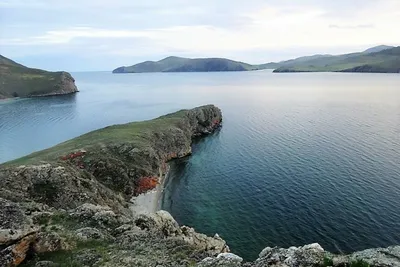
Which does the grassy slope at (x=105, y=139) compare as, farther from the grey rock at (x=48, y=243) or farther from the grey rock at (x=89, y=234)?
the grey rock at (x=48, y=243)

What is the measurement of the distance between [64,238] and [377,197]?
5618 cm

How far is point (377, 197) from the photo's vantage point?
61.6 metres

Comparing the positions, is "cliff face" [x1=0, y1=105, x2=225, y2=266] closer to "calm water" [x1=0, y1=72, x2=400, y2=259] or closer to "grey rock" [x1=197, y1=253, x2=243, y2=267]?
"grey rock" [x1=197, y1=253, x2=243, y2=267]

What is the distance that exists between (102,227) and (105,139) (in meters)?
53.2

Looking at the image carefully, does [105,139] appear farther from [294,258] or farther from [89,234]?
[294,258]

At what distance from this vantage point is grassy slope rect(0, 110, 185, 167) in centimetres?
7206

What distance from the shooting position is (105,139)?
8444 centimetres

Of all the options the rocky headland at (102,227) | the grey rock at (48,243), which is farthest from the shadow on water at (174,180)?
the grey rock at (48,243)

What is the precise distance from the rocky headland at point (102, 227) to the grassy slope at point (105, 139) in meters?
1.83

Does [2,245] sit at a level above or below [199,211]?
above

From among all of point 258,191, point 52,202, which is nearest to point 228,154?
point 258,191

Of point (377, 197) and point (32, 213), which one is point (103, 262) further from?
Result: point (377, 197)

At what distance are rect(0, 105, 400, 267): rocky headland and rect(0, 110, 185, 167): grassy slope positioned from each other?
1828 mm

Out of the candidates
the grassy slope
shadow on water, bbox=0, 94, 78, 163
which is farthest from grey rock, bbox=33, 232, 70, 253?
shadow on water, bbox=0, 94, 78, 163
